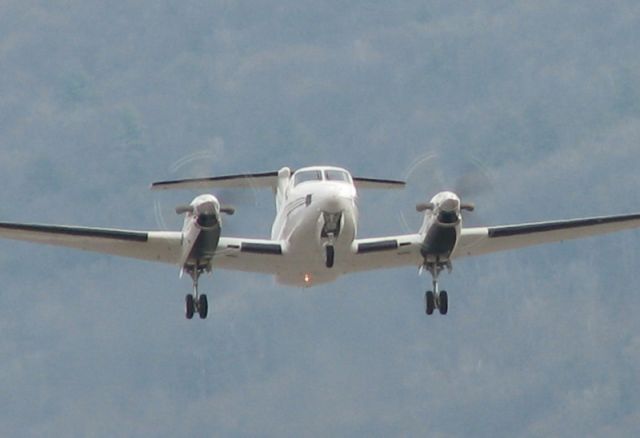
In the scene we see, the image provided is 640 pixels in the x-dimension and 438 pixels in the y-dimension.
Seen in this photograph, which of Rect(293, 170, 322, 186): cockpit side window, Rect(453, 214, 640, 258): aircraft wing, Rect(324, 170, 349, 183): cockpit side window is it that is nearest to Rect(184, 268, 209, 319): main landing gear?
Rect(293, 170, 322, 186): cockpit side window

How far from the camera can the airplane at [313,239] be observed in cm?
3259

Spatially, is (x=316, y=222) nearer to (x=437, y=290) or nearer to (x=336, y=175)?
(x=336, y=175)

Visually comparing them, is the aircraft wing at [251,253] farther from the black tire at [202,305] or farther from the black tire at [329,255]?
the black tire at [329,255]

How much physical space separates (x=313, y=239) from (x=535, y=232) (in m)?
5.28

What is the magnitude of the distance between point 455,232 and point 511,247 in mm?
2920

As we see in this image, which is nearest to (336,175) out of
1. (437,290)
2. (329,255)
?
(329,255)

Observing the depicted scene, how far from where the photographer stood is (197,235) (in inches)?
1288

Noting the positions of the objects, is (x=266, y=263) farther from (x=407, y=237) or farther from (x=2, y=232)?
(x=2, y=232)

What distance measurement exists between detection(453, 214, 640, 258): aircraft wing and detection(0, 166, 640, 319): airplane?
0.02 m

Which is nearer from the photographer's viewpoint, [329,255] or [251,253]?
[329,255]

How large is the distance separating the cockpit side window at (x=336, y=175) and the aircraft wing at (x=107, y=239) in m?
3.22

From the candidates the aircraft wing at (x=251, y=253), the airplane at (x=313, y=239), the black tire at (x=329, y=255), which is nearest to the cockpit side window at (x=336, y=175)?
the airplane at (x=313, y=239)

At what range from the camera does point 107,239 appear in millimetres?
33562

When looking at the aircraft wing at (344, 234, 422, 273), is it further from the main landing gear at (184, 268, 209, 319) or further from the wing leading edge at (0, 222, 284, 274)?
the main landing gear at (184, 268, 209, 319)
